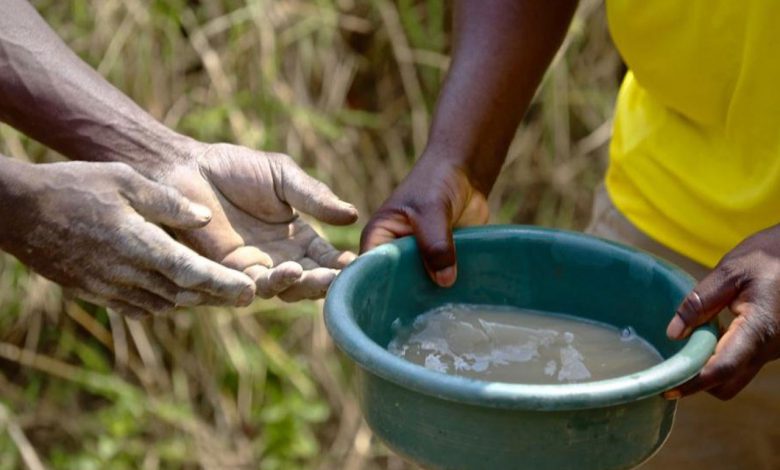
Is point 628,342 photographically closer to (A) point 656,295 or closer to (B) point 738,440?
(A) point 656,295

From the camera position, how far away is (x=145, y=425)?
2922 millimetres

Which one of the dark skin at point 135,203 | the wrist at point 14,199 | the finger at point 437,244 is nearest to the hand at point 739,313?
the finger at point 437,244

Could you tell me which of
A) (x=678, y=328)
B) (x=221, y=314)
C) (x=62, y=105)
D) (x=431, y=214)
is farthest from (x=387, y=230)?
(x=221, y=314)

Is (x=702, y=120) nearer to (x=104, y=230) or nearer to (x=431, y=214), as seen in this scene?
(x=431, y=214)

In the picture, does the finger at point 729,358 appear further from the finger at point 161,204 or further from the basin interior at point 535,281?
the finger at point 161,204

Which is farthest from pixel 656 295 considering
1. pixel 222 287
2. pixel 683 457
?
pixel 222 287

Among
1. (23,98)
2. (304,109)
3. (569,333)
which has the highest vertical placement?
(23,98)

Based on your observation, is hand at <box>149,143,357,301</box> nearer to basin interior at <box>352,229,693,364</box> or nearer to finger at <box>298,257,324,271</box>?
finger at <box>298,257,324,271</box>

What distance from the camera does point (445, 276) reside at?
168 centimetres

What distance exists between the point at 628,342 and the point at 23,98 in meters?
0.98

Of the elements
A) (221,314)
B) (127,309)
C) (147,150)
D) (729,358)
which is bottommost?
(221,314)

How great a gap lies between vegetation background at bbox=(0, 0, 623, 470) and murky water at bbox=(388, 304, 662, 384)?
1304 mm

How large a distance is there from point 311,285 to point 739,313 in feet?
2.03

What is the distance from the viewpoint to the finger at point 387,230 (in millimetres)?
1719
